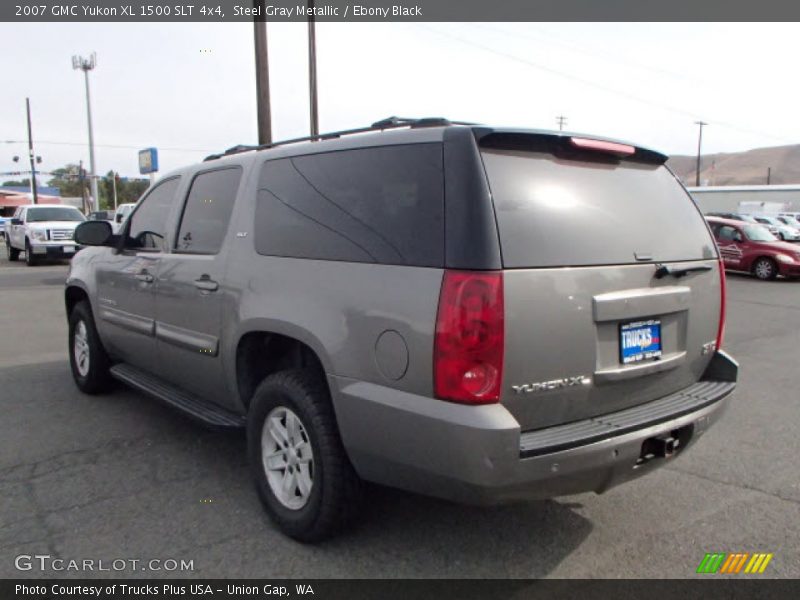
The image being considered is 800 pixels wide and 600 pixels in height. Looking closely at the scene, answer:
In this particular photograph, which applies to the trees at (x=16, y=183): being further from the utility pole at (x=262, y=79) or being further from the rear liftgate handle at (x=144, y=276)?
the rear liftgate handle at (x=144, y=276)

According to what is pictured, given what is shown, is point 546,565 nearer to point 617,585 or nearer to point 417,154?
point 617,585

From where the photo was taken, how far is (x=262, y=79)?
13633 mm

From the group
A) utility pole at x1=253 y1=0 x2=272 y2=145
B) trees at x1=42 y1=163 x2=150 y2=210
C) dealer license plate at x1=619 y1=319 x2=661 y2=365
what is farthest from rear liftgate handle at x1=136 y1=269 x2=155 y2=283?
trees at x1=42 y1=163 x2=150 y2=210

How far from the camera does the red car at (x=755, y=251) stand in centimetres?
1609

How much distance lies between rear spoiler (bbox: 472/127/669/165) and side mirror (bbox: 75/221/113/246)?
3391 millimetres

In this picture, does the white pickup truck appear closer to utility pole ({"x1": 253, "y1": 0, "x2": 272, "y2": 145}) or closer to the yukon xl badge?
utility pole ({"x1": 253, "y1": 0, "x2": 272, "y2": 145})

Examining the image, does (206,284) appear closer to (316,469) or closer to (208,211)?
(208,211)

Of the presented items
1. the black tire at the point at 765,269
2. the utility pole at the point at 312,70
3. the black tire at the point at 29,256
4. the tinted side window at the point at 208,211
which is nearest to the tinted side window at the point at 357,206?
the tinted side window at the point at 208,211

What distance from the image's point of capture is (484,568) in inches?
113

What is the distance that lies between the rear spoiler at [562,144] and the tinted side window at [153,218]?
2674 millimetres

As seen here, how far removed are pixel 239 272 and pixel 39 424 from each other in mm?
2487

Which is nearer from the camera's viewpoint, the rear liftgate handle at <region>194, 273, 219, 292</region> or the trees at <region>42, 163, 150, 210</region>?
the rear liftgate handle at <region>194, 273, 219, 292</region>

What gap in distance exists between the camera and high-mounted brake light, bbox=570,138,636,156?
112 inches

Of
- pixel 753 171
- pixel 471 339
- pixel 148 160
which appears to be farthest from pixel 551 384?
pixel 753 171
